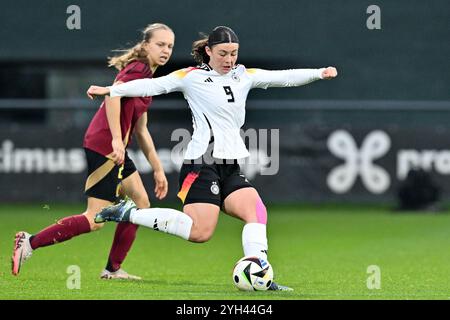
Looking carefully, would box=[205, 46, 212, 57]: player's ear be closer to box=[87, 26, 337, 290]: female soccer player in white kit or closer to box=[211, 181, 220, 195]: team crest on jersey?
box=[87, 26, 337, 290]: female soccer player in white kit

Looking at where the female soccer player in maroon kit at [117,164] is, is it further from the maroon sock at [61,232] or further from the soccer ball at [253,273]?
the soccer ball at [253,273]

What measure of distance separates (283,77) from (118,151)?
1.41 metres

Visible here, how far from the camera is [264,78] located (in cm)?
909

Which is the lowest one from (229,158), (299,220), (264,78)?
(299,220)

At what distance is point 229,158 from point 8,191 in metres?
9.68

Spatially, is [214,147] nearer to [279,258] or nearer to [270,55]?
[279,258]

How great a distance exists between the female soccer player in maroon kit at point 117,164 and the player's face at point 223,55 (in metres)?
0.79

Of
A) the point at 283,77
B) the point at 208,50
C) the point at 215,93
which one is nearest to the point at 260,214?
the point at 215,93

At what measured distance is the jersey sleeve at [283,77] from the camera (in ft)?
29.7

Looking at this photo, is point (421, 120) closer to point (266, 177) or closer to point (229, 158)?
point (266, 177)

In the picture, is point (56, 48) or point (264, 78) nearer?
point (264, 78)

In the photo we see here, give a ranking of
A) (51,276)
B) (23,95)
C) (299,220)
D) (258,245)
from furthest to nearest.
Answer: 1. (23,95)
2. (299,220)
3. (51,276)
4. (258,245)

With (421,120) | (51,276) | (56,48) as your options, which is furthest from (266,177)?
(51,276)

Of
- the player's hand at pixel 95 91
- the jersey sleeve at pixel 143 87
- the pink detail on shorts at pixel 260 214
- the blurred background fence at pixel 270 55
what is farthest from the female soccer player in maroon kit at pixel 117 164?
the blurred background fence at pixel 270 55
